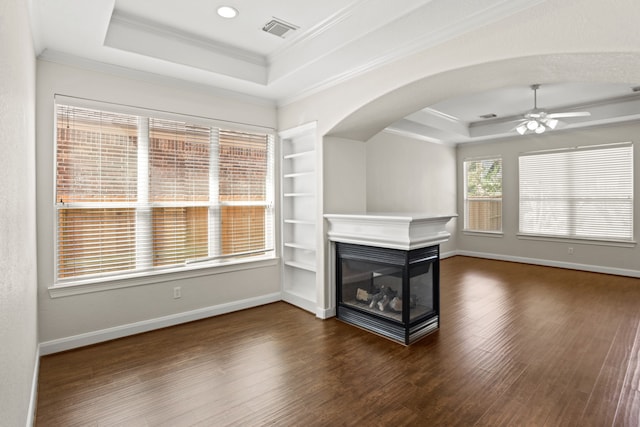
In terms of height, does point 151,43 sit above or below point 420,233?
above

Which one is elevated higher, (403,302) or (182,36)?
(182,36)

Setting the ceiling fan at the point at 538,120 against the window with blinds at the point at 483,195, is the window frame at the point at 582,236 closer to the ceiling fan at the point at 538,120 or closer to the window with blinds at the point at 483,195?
the window with blinds at the point at 483,195

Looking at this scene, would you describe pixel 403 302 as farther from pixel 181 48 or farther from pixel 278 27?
pixel 181 48

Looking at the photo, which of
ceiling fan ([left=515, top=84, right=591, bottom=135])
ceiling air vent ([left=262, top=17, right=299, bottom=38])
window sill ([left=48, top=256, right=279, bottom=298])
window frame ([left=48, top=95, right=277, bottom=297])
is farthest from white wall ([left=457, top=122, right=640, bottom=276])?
ceiling air vent ([left=262, top=17, right=299, bottom=38])

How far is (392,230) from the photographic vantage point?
10.5 feet

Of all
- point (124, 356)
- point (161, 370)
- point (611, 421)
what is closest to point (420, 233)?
point (611, 421)

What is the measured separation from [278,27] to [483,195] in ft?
20.4

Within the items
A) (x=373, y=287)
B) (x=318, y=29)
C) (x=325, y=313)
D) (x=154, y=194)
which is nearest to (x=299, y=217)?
(x=325, y=313)

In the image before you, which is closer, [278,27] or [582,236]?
[278,27]

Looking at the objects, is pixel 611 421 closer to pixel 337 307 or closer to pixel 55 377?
pixel 337 307

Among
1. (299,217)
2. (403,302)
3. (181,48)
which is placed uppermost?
(181,48)

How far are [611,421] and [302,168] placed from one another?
3.61 metres

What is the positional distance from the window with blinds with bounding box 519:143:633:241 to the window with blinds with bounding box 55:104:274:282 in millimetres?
5484

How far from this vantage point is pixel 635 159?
5.64 m
